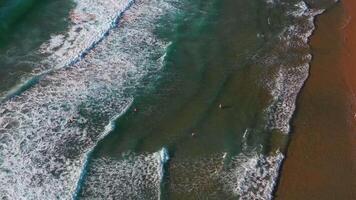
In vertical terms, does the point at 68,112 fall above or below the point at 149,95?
below

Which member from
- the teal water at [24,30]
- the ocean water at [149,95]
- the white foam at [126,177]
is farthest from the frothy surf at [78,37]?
the white foam at [126,177]

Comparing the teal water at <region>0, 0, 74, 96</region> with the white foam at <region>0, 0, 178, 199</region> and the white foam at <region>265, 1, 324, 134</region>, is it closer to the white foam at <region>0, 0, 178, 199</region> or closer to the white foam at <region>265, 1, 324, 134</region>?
the white foam at <region>0, 0, 178, 199</region>

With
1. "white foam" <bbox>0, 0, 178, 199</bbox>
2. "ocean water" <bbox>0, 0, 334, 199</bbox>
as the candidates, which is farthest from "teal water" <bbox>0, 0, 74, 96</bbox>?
"white foam" <bbox>0, 0, 178, 199</bbox>

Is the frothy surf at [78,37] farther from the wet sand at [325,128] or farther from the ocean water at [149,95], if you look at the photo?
the wet sand at [325,128]

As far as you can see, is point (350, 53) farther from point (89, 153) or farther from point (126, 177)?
point (89, 153)

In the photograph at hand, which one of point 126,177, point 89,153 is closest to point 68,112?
point 89,153

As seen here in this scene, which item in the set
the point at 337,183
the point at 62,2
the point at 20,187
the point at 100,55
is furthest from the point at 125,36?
the point at 337,183
